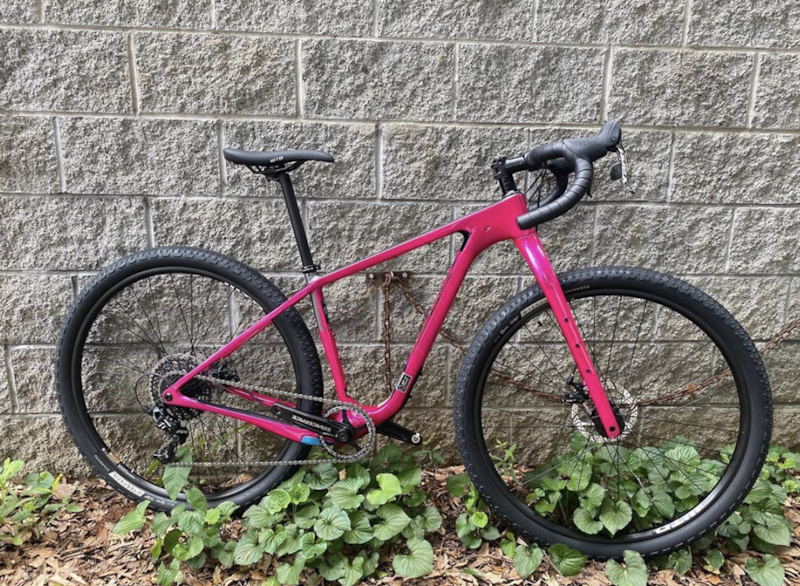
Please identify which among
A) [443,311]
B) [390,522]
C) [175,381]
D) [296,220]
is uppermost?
[296,220]

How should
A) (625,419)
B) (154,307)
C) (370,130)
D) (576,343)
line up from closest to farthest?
(576,343) < (625,419) < (370,130) < (154,307)

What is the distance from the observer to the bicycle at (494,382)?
1981 mm

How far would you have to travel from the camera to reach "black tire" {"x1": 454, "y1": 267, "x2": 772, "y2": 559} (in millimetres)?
1970

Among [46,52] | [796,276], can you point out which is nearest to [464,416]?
[796,276]

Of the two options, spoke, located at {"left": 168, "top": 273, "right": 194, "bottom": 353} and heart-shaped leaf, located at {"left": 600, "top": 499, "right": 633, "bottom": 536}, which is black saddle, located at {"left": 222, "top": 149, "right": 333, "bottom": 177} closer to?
spoke, located at {"left": 168, "top": 273, "right": 194, "bottom": 353}

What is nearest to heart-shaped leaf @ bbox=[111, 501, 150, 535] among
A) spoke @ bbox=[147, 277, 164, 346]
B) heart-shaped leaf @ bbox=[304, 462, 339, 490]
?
heart-shaped leaf @ bbox=[304, 462, 339, 490]

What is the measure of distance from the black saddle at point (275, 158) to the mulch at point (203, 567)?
1.42 m

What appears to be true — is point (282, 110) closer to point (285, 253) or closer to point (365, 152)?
point (365, 152)

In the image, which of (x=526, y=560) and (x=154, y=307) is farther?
(x=154, y=307)

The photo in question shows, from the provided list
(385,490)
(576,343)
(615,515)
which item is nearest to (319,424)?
(385,490)

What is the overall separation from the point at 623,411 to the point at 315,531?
4.11ft

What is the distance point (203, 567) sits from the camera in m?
2.03

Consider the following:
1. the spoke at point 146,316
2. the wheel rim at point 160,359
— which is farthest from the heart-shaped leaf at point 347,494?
the spoke at point 146,316

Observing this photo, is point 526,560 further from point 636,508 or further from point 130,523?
point 130,523
